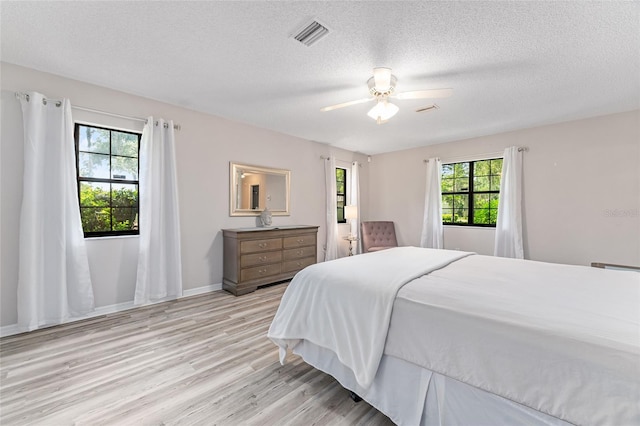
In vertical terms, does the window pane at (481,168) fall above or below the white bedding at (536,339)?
above

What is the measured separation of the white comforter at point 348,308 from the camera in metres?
1.49

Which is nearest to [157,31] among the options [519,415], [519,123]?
[519,415]

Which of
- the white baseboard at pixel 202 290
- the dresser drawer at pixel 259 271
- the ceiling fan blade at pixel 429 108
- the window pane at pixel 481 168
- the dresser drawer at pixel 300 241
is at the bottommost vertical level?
the white baseboard at pixel 202 290

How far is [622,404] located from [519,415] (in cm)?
33

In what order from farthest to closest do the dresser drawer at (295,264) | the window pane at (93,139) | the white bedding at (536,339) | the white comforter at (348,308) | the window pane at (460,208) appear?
1. the window pane at (460,208)
2. the dresser drawer at (295,264)
3. the window pane at (93,139)
4. the white comforter at (348,308)
5. the white bedding at (536,339)

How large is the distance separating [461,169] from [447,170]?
0.85 feet

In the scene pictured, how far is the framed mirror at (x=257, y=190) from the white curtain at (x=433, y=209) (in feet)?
9.16

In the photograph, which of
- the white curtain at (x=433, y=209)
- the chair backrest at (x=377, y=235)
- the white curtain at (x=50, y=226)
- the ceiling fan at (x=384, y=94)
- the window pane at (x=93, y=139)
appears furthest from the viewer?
the chair backrest at (x=377, y=235)

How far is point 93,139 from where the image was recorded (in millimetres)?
3014

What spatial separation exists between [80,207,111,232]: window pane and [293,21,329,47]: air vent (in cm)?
292

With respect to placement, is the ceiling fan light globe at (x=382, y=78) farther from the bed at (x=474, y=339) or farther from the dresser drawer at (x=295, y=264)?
the dresser drawer at (x=295, y=264)

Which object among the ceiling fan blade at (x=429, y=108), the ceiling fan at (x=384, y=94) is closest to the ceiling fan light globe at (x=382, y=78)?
the ceiling fan at (x=384, y=94)

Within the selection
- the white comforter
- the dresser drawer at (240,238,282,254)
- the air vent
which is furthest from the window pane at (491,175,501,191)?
the air vent

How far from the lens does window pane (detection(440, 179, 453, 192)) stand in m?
5.26
